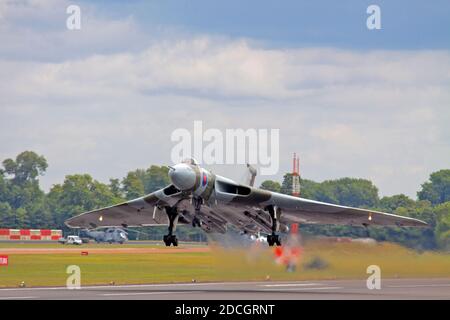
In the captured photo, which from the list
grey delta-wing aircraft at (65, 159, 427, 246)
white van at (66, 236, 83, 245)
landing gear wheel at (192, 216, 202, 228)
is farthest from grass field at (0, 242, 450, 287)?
white van at (66, 236, 83, 245)

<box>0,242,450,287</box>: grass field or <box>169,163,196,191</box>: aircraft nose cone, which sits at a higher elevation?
<box>169,163,196,191</box>: aircraft nose cone

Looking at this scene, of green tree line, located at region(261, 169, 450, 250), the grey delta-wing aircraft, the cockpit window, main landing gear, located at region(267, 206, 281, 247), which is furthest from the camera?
green tree line, located at region(261, 169, 450, 250)

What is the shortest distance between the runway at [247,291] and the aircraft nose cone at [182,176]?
5502 millimetres

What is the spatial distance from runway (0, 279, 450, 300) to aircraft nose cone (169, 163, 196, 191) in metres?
5.50

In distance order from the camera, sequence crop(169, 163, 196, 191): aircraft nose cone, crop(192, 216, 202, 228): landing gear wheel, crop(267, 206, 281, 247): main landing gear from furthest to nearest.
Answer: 1. crop(267, 206, 281, 247): main landing gear
2. crop(192, 216, 202, 228): landing gear wheel
3. crop(169, 163, 196, 191): aircraft nose cone

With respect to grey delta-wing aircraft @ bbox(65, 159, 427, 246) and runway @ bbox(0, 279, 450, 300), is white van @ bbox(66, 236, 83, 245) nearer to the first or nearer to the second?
runway @ bbox(0, 279, 450, 300)

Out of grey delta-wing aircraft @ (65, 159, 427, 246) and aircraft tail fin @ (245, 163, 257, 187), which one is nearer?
grey delta-wing aircraft @ (65, 159, 427, 246)

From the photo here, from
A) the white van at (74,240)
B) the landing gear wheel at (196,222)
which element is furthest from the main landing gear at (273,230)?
the white van at (74,240)

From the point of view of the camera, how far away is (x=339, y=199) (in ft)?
528

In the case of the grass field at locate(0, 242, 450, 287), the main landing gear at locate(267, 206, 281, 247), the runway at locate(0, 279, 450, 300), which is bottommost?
the runway at locate(0, 279, 450, 300)

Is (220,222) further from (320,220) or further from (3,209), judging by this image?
(3,209)

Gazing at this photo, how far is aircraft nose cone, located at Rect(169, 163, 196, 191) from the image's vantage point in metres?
44.2
